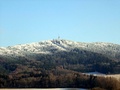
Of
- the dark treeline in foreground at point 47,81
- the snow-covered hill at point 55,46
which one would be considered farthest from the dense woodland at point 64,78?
the snow-covered hill at point 55,46

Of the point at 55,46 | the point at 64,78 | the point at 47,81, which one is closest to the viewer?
the point at 47,81

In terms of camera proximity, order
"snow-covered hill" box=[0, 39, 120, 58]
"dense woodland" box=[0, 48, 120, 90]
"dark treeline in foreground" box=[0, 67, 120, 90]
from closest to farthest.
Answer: "dense woodland" box=[0, 48, 120, 90]
"dark treeline in foreground" box=[0, 67, 120, 90]
"snow-covered hill" box=[0, 39, 120, 58]

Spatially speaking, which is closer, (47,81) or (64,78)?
(47,81)

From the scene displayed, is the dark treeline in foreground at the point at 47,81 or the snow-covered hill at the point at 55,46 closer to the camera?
the dark treeline in foreground at the point at 47,81

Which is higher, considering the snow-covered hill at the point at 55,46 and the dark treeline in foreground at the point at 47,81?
the snow-covered hill at the point at 55,46

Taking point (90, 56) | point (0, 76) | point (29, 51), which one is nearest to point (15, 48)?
point (29, 51)

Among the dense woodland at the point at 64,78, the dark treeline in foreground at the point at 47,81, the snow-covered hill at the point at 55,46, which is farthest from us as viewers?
the snow-covered hill at the point at 55,46

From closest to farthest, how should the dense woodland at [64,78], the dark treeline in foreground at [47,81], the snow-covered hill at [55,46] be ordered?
the dense woodland at [64,78] < the dark treeline in foreground at [47,81] < the snow-covered hill at [55,46]

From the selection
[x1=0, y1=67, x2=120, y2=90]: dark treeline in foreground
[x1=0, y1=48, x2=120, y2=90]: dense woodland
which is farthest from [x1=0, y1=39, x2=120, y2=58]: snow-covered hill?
[x1=0, y1=67, x2=120, y2=90]: dark treeline in foreground

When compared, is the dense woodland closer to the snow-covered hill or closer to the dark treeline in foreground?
the dark treeline in foreground

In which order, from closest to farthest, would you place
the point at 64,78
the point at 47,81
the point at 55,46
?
the point at 47,81
the point at 64,78
the point at 55,46

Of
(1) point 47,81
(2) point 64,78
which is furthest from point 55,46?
(1) point 47,81

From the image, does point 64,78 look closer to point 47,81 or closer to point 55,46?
point 47,81

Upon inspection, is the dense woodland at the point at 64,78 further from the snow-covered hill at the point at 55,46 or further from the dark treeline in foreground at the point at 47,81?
the snow-covered hill at the point at 55,46
